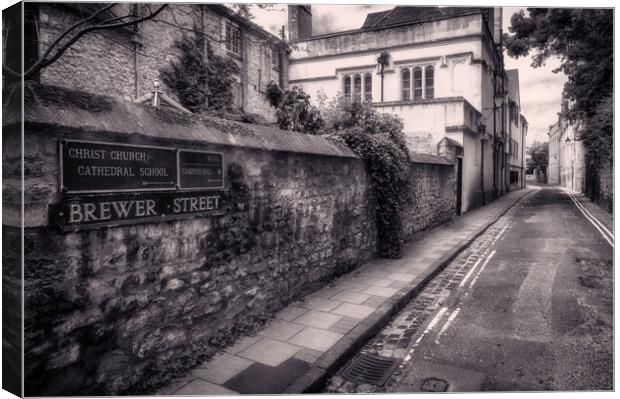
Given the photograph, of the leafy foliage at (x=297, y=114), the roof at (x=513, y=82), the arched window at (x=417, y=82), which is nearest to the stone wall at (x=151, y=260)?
the leafy foliage at (x=297, y=114)

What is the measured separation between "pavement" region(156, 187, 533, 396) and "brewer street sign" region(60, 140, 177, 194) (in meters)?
1.75

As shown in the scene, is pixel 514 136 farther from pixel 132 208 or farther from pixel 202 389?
pixel 132 208

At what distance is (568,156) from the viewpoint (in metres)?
30.1

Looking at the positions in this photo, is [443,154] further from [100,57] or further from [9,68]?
[9,68]

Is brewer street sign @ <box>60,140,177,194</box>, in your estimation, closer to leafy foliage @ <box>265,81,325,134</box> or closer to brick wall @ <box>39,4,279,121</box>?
leafy foliage @ <box>265,81,325,134</box>

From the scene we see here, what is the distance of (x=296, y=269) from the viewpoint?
5840mm

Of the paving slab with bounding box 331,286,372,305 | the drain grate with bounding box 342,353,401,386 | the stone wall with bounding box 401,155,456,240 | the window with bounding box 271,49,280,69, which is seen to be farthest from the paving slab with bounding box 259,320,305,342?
the window with bounding box 271,49,280,69

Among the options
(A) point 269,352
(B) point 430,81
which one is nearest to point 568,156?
(B) point 430,81

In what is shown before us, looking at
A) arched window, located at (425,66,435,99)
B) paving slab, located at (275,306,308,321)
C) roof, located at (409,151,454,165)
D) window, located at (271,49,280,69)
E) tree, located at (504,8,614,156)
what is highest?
window, located at (271,49,280,69)

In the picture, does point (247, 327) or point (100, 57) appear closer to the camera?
point (247, 327)

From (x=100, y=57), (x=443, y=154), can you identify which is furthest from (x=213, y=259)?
(x=443, y=154)

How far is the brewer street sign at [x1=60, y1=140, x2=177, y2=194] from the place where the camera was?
293 centimetres

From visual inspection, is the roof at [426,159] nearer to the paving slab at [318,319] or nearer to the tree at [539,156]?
the paving slab at [318,319]

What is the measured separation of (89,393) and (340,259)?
15.1ft
